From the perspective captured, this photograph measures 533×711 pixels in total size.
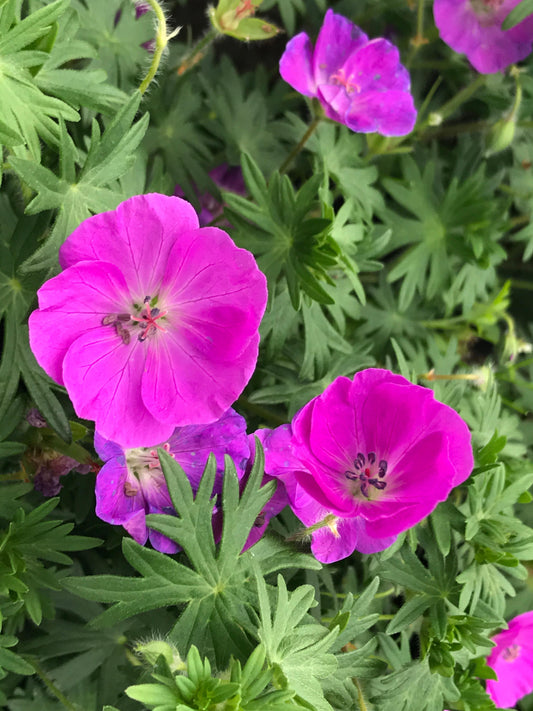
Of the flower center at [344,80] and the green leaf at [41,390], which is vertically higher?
the flower center at [344,80]

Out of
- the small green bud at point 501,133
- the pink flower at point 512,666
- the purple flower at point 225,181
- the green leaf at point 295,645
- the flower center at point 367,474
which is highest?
the small green bud at point 501,133

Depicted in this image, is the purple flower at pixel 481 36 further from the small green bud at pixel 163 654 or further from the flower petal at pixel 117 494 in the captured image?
the small green bud at pixel 163 654

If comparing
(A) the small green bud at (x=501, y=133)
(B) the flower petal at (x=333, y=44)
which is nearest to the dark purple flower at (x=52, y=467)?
(B) the flower petal at (x=333, y=44)

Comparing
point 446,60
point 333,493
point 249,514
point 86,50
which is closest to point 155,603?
point 249,514

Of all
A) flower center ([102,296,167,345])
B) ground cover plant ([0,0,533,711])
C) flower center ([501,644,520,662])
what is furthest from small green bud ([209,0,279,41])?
flower center ([501,644,520,662])

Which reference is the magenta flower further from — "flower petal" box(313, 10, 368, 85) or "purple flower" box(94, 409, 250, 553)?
"flower petal" box(313, 10, 368, 85)

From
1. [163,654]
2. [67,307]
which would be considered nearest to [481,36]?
[67,307]
